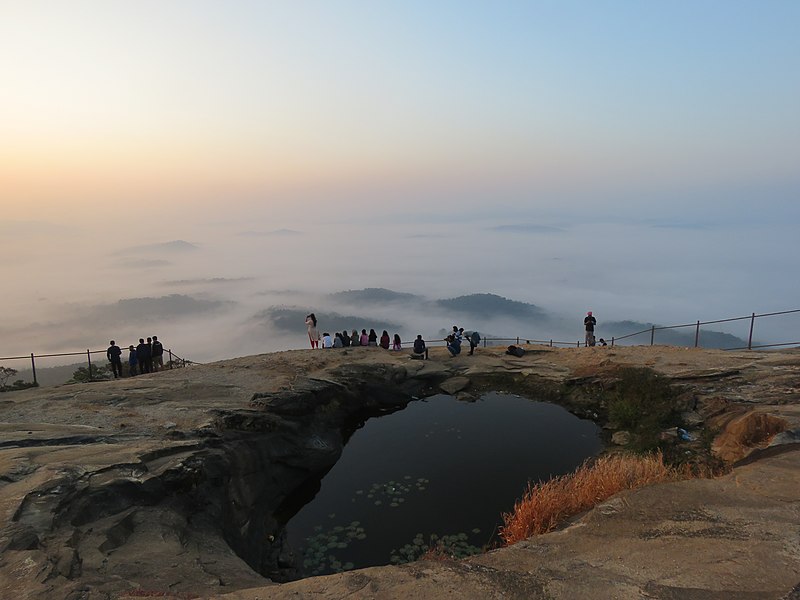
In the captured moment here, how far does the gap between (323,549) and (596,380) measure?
1524 cm

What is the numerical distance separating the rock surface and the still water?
3.74ft

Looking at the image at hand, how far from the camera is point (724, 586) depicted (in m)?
6.05

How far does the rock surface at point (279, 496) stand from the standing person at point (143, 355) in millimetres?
3950

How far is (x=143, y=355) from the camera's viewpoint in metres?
23.8

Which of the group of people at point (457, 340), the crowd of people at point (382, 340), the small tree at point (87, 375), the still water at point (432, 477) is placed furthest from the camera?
the group of people at point (457, 340)

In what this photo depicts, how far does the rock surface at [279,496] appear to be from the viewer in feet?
21.4

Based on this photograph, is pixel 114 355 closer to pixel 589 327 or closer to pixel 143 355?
pixel 143 355

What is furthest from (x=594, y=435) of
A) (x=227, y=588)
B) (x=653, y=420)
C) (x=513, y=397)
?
(x=227, y=588)

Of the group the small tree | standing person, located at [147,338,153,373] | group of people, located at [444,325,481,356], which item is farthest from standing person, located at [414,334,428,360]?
the small tree

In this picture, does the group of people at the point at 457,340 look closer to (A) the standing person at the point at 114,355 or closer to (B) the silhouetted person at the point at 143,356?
(B) the silhouetted person at the point at 143,356

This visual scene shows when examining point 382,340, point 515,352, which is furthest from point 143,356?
point 515,352

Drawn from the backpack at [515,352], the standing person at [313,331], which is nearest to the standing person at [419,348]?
the backpack at [515,352]

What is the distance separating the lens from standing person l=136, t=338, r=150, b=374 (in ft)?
77.2

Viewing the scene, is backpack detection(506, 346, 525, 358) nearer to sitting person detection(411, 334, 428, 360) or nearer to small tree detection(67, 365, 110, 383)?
sitting person detection(411, 334, 428, 360)
